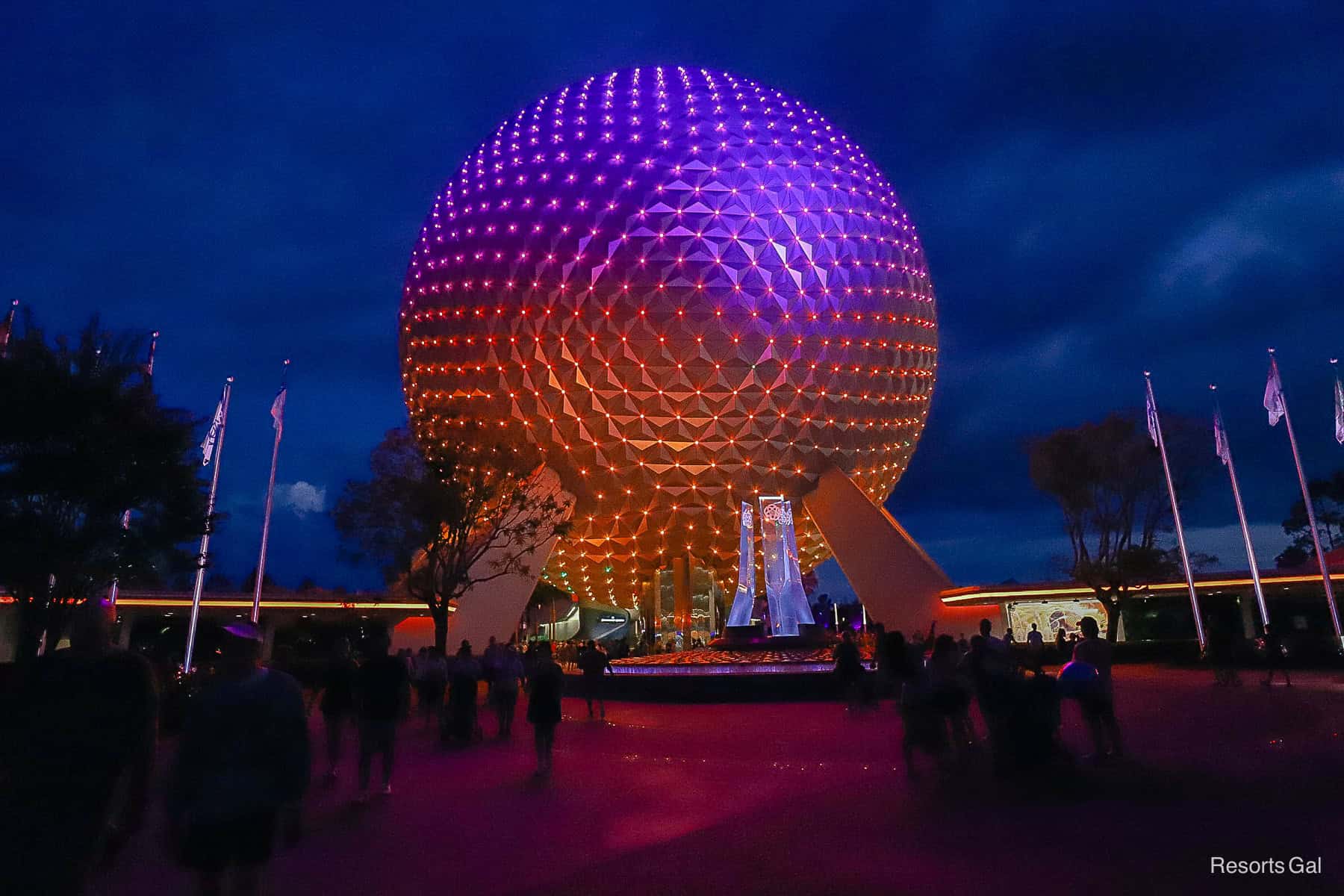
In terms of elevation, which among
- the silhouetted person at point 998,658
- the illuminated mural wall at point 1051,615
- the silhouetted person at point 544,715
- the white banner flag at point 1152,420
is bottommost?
the silhouetted person at point 544,715

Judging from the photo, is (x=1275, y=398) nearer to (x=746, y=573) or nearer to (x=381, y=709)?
(x=746, y=573)

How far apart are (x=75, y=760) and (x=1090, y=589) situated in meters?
32.5

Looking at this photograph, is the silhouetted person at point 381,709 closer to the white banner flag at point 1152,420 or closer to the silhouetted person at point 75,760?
the silhouetted person at point 75,760

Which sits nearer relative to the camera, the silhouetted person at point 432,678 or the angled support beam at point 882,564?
the silhouetted person at point 432,678

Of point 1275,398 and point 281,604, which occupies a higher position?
point 1275,398

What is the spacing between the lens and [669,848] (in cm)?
582

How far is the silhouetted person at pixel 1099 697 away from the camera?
323 inches

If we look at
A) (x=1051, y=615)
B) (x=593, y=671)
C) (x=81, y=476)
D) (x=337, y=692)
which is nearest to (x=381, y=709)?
(x=337, y=692)

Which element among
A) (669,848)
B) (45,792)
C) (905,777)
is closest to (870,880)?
(669,848)

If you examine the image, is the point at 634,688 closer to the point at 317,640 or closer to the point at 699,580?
the point at 699,580

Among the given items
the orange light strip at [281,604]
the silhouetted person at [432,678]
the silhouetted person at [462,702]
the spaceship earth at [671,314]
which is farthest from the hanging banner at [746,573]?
the silhouetted person at [462,702]

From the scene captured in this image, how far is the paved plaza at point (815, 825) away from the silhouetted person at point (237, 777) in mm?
1821

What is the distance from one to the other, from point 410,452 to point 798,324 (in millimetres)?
11701

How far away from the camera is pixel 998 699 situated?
7711 millimetres
